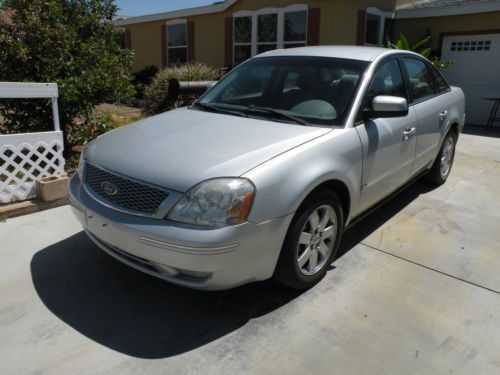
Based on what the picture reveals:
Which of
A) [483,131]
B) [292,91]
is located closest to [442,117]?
[292,91]

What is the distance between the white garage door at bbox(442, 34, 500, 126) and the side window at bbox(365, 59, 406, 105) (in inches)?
320

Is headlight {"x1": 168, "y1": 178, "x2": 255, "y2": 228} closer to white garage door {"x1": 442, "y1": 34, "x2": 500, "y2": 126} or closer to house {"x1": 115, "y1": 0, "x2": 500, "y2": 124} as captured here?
house {"x1": 115, "y1": 0, "x2": 500, "y2": 124}

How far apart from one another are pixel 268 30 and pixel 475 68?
5703 mm

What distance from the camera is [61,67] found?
5613mm

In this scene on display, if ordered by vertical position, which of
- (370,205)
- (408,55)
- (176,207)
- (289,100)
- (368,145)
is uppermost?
(408,55)

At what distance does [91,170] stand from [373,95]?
7.57ft

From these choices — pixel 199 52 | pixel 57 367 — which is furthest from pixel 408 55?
pixel 199 52

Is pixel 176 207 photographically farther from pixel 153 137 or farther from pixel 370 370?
pixel 370 370

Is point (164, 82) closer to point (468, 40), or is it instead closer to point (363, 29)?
point (363, 29)

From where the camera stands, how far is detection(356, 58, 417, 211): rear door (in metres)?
3.41

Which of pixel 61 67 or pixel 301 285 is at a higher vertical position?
pixel 61 67

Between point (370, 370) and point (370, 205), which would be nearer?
point (370, 370)

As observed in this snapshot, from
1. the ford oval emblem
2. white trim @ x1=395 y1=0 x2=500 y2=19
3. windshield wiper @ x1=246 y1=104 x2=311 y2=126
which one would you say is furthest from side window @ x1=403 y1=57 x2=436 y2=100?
white trim @ x1=395 y1=0 x2=500 y2=19

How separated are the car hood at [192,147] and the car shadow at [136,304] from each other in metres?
0.90
